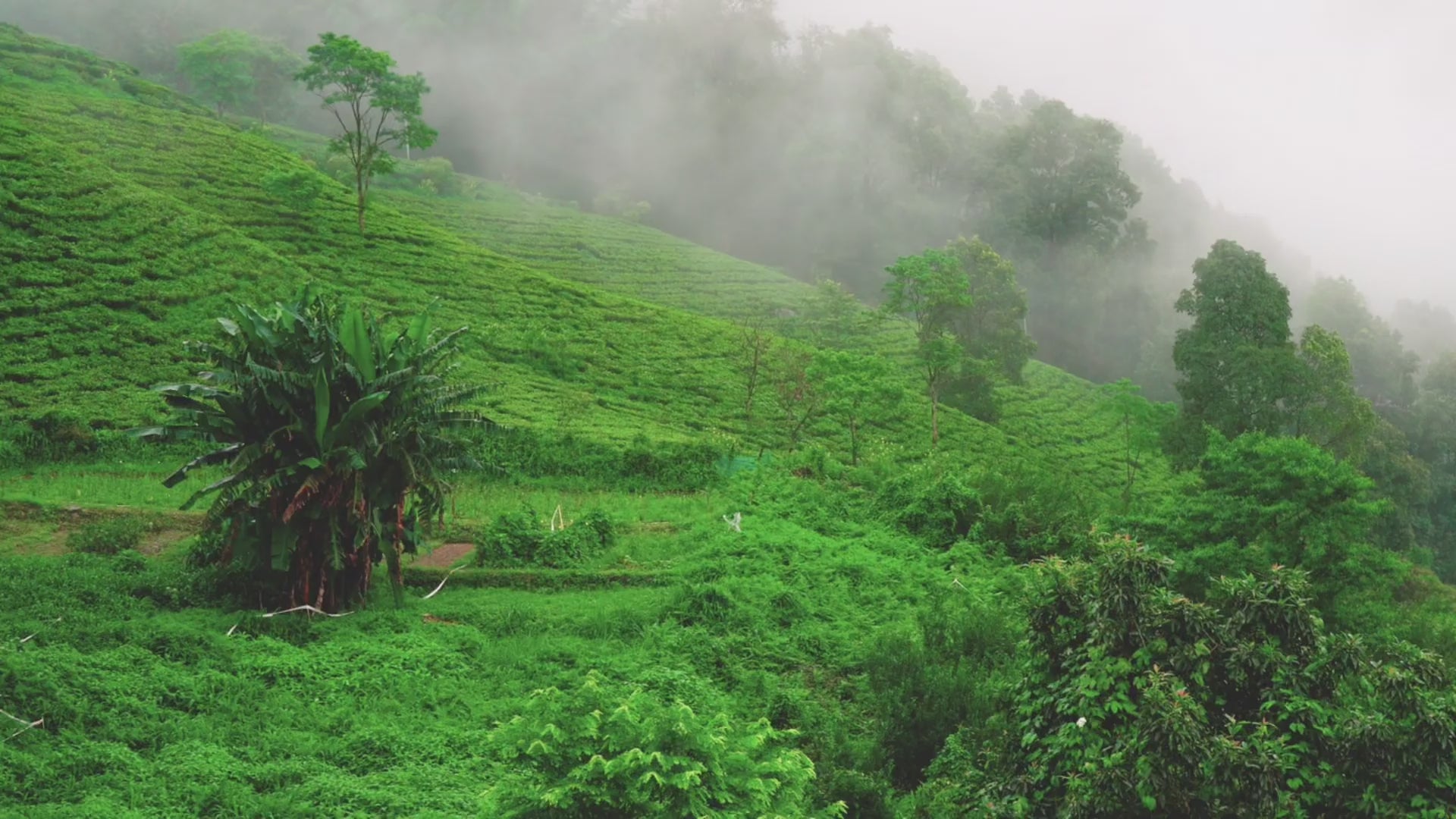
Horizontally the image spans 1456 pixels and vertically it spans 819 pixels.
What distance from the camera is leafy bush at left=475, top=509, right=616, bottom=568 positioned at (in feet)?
51.8

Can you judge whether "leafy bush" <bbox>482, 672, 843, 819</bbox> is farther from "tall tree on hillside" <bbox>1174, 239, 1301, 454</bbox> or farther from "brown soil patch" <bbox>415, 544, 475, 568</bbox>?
"tall tree on hillside" <bbox>1174, 239, 1301, 454</bbox>

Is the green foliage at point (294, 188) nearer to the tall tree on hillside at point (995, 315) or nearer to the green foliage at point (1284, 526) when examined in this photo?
the tall tree on hillside at point (995, 315)

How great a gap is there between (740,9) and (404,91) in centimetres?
5571

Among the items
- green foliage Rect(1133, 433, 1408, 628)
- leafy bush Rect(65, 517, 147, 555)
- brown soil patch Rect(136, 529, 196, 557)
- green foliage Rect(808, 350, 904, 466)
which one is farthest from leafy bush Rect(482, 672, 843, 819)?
green foliage Rect(808, 350, 904, 466)

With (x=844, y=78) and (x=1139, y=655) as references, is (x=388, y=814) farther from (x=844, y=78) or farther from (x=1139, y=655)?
(x=844, y=78)

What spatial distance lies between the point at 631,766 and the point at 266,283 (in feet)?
87.2

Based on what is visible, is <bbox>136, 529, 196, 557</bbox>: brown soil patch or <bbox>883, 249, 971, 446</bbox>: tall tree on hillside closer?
<bbox>136, 529, 196, 557</bbox>: brown soil patch

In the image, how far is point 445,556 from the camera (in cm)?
1617

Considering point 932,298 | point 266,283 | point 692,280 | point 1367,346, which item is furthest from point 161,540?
point 1367,346

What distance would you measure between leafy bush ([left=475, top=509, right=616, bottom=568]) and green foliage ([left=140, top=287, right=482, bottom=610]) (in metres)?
2.78

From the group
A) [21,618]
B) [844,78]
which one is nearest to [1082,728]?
[21,618]

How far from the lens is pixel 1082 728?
24.1ft

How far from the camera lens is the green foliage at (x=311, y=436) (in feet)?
39.8

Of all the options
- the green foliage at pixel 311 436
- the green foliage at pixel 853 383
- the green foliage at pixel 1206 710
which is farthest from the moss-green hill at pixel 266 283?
the green foliage at pixel 1206 710
